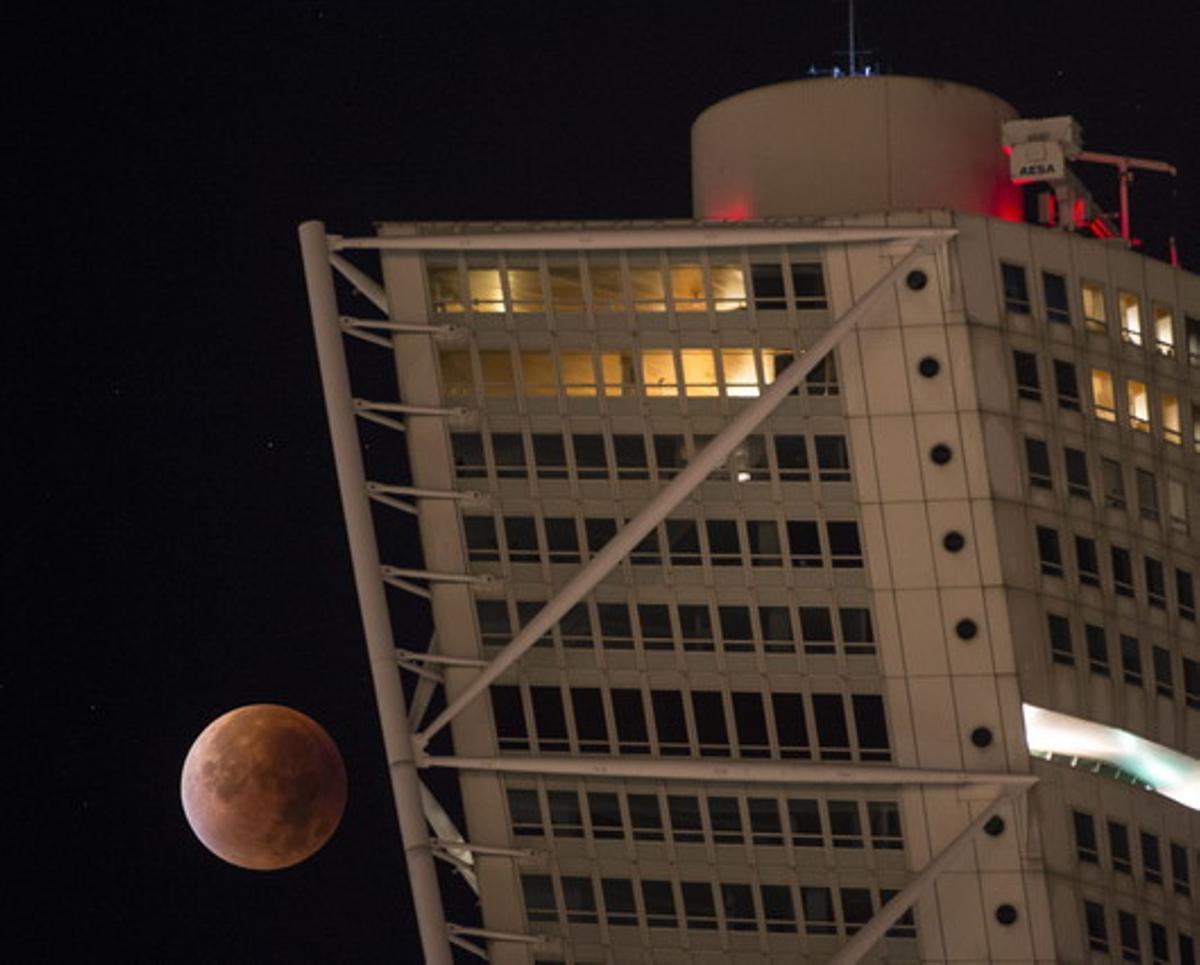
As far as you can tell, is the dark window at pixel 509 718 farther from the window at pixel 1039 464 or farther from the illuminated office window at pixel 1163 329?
the illuminated office window at pixel 1163 329

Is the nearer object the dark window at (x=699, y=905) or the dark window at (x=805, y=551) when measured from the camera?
the dark window at (x=805, y=551)

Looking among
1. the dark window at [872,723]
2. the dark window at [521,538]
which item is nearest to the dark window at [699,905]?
the dark window at [872,723]

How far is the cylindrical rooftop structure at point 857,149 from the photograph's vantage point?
76.1 metres

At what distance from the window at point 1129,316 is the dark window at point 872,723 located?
1091cm

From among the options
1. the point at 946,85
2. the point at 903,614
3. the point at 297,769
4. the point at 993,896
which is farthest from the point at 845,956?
the point at 946,85

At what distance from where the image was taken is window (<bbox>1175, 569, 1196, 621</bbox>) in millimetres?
76375

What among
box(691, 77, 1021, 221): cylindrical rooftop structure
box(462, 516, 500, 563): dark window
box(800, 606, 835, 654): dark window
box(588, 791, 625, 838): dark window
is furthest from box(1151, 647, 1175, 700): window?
box(462, 516, 500, 563): dark window

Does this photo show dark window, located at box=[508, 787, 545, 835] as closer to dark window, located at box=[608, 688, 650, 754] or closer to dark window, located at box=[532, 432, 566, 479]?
dark window, located at box=[608, 688, 650, 754]

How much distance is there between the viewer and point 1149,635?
2980 inches

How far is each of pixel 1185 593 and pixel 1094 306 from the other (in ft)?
25.5

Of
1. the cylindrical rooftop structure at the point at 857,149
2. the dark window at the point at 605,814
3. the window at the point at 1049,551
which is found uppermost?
the cylindrical rooftop structure at the point at 857,149

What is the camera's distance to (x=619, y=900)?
76.2m

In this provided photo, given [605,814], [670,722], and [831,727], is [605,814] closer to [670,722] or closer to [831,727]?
[670,722]

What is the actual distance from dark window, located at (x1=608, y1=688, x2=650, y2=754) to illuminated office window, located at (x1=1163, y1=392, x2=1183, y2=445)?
1478 cm
